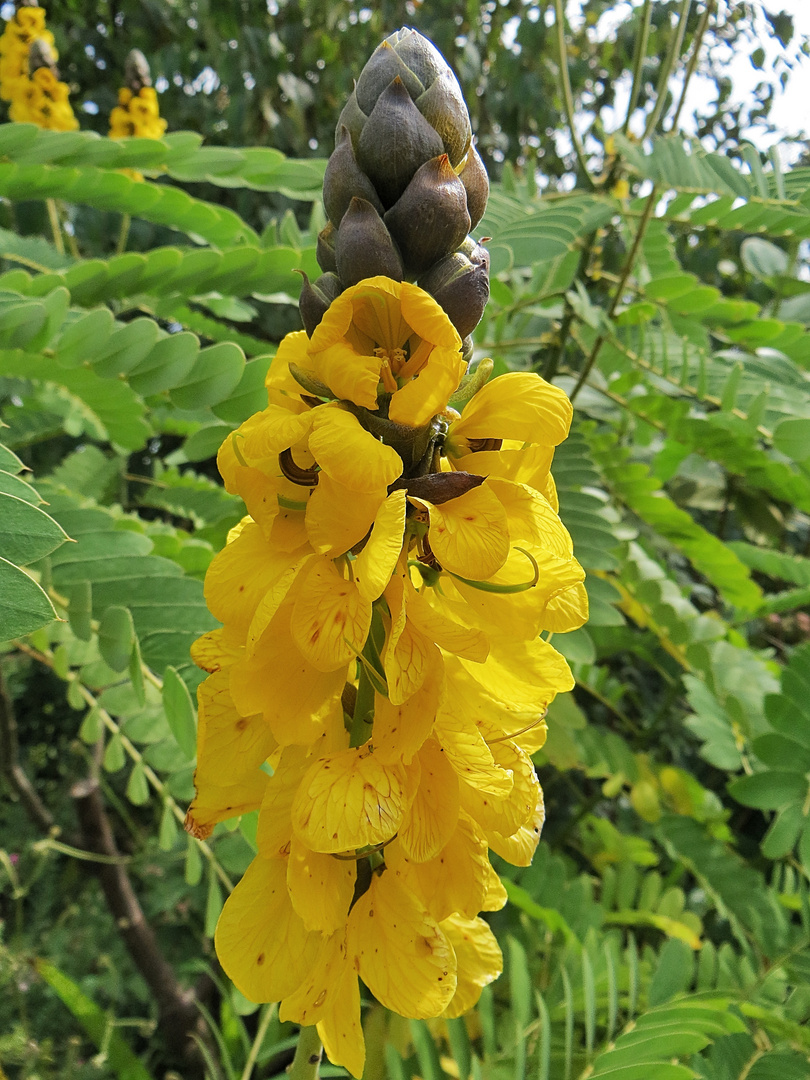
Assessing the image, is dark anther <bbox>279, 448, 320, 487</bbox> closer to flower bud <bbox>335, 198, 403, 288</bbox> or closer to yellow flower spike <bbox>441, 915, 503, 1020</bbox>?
flower bud <bbox>335, 198, 403, 288</bbox>

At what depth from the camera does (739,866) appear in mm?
1382

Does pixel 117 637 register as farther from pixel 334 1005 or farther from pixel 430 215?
pixel 430 215

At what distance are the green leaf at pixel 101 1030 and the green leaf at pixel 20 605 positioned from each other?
1601 mm

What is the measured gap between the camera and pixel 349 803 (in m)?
0.45

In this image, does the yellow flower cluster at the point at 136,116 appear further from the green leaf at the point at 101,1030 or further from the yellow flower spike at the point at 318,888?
the yellow flower spike at the point at 318,888

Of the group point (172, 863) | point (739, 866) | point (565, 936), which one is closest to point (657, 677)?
point (739, 866)

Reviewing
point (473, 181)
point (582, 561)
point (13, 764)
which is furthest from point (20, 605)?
point (13, 764)

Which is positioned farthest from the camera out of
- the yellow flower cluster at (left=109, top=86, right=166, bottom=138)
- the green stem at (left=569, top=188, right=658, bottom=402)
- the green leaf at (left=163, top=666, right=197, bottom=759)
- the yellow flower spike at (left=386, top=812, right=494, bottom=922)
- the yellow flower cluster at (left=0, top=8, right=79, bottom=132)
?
the yellow flower cluster at (left=109, top=86, right=166, bottom=138)

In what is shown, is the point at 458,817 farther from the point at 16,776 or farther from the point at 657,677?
the point at 657,677

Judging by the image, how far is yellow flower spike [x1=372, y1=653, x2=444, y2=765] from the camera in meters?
0.47

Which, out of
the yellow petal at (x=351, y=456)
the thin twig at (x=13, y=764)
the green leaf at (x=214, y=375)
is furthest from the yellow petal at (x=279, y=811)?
the thin twig at (x=13, y=764)

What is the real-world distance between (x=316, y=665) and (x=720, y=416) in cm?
89

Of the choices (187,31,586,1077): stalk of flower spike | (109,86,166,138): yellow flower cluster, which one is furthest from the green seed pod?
(109,86,166,138): yellow flower cluster

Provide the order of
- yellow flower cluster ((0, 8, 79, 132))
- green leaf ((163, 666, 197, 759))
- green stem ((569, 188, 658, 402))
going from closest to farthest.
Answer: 1. green leaf ((163, 666, 197, 759))
2. green stem ((569, 188, 658, 402))
3. yellow flower cluster ((0, 8, 79, 132))
